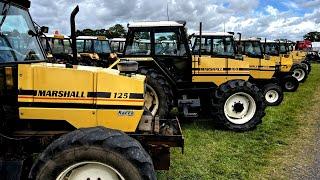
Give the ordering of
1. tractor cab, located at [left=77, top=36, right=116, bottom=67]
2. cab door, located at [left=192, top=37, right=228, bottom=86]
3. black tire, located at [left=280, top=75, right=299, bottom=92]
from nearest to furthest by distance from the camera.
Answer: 1. cab door, located at [left=192, top=37, right=228, bottom=86]
2. black tire, located at [left=280, top=75, right=299, bottom=92]
3. tractor cab, located at [left=77, top=36, right=116, bottom=67]

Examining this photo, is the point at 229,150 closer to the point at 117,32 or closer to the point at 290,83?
the point at 290,83

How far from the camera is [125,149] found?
392 cm

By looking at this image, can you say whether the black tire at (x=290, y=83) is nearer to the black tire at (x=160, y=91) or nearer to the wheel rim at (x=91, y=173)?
the black tire at (x=160, y=91)

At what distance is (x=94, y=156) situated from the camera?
3.91 m

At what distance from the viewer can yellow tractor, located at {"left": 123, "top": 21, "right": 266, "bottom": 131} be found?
28.8 ft

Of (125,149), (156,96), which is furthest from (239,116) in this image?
(125,149)

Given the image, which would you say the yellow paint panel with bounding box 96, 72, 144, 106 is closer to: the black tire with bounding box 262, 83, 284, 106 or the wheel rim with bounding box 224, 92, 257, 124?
the wheel rim with bounding box 224, 92, 257, 124

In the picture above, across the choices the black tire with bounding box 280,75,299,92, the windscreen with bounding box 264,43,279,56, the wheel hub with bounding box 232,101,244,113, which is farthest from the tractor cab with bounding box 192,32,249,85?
the windscreen with bounding box 264,43,279,56

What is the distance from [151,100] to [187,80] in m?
1.37

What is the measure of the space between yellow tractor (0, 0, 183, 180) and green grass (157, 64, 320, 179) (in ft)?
4.88

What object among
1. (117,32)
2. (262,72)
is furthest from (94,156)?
(117,32)

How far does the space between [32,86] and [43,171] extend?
979mm

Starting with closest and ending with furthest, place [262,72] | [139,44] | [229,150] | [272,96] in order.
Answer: [229,150]
[139,44]
[272,96]
[262,72]

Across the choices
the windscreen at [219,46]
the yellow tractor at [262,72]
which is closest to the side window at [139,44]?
the windscreen at [219,46]
